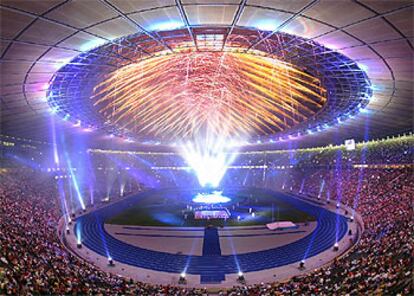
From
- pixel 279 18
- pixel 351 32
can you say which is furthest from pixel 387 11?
pixel 279 18

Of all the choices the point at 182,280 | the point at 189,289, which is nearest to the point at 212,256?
the point at 182,280

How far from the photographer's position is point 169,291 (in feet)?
72.2

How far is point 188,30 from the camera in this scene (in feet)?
63.3

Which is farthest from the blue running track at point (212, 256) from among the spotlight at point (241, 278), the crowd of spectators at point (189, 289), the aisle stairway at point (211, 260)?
the crowd of spectators at point (189, 289)

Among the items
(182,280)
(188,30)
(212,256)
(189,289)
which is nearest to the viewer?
(188,30)

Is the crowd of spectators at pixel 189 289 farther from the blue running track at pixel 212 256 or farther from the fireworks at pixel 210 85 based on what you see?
the fireworks at pixel 210 85

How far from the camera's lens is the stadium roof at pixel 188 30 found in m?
13.6

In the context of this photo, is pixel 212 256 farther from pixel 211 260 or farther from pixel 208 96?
pixel 208 96

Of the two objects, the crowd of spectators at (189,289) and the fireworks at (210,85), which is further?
the fireworks at (210,85)

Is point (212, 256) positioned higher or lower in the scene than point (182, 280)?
lower

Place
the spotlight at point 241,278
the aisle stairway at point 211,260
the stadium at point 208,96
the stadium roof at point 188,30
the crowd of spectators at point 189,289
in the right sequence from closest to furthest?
the stadium roof at point 188,30, the stadium at point 208,96, the crowd of spectators at point 189,289, the spotlight at point 241,278, the aisle stairway at point 211,260

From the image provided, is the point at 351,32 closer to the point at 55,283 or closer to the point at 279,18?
the point at 279,18

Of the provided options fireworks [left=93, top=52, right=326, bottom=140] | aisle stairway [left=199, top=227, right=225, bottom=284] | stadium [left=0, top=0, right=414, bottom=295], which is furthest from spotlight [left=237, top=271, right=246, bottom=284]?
fireworks [left=93, top=52, right=326, bottom=140]

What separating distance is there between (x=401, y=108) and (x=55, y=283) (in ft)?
113
